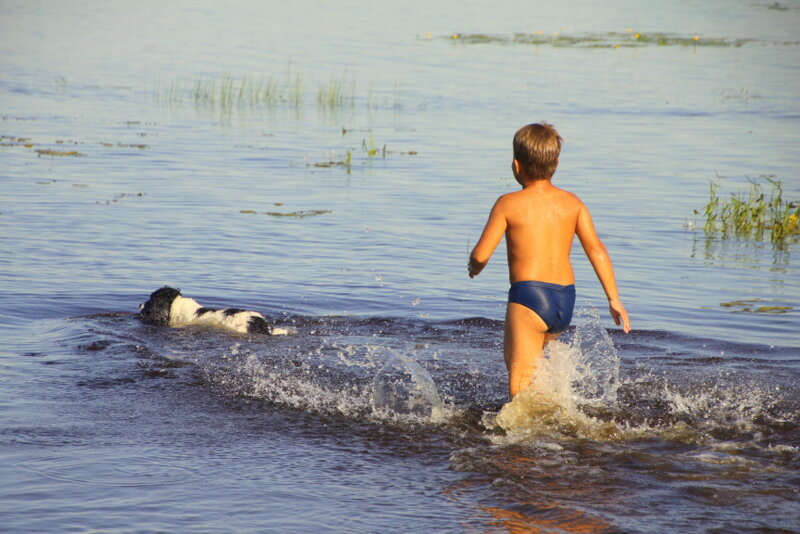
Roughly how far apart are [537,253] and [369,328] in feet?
10.7

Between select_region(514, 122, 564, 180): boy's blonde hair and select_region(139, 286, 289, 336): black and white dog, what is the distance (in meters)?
3.47

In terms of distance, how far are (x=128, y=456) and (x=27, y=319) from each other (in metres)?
3.84

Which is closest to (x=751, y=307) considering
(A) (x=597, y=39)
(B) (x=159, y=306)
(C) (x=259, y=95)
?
(B) (x=159, y=306)

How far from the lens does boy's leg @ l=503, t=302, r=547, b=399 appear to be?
5824 mm

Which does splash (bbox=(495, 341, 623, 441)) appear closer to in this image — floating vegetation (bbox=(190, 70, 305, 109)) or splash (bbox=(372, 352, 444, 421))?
splash (bbox=(372, 352, 444, 421))

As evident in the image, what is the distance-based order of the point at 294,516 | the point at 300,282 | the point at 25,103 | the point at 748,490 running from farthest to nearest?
the point at 25,103 → the point at 300,282 → the point at 748,490 → the point at 294,516

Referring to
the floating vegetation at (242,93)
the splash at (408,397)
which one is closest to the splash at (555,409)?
the splash at (408,397)

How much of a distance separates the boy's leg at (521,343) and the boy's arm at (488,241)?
1.23 feet

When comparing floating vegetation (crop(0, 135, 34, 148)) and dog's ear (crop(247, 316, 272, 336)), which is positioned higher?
floating vegetation (crop(0, 135, 34, 148))

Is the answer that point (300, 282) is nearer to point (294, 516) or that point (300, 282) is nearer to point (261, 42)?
point (294, 516)

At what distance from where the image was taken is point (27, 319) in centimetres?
871

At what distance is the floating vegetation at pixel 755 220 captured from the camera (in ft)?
41.7

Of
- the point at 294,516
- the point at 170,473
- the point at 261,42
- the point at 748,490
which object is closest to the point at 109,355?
the point at 170,473

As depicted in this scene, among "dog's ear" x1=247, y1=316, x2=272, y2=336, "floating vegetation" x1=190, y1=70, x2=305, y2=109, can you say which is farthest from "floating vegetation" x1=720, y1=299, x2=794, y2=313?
"floating vegetation" x1=190, y1=70, x2=305, y2=109
